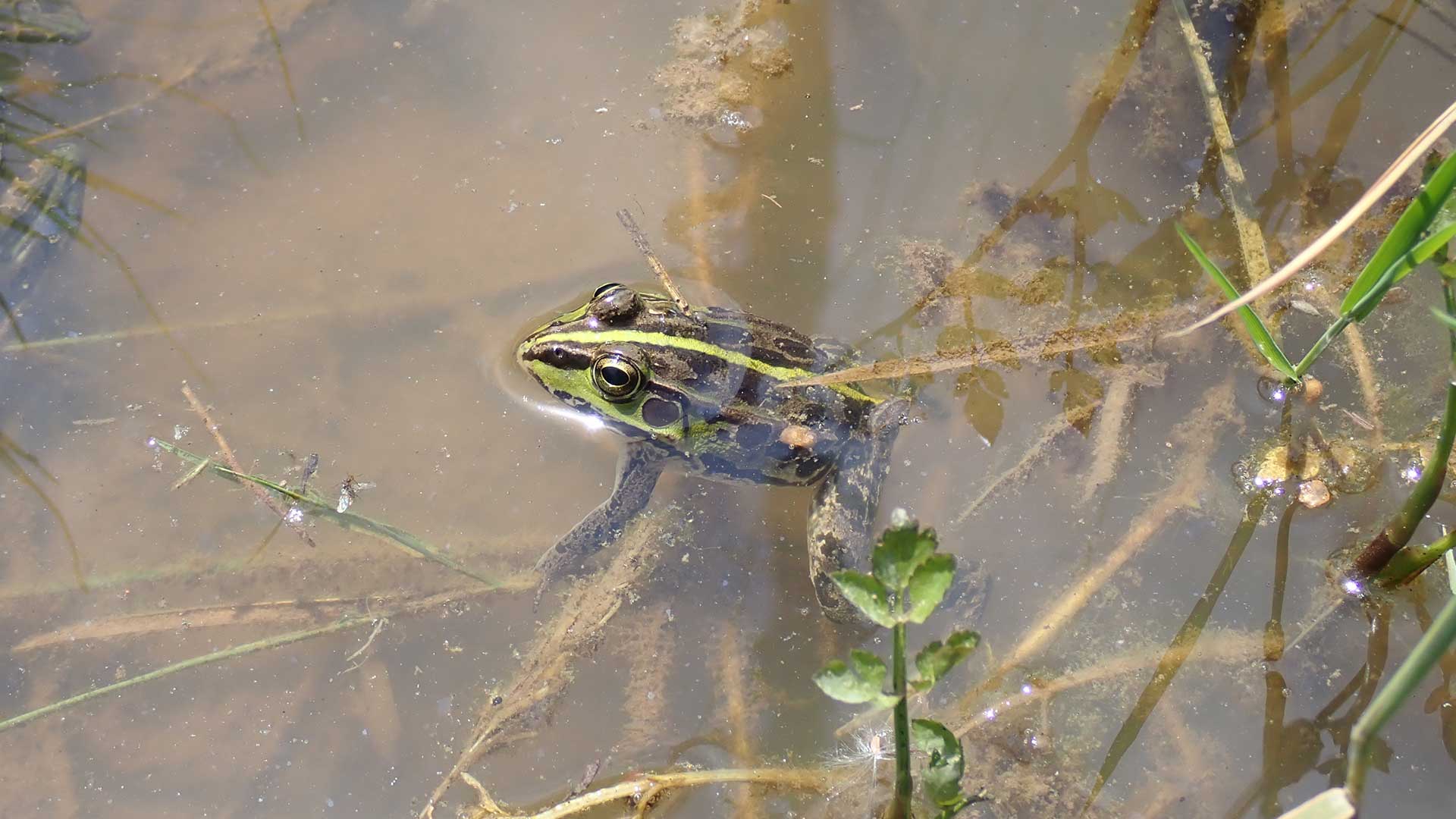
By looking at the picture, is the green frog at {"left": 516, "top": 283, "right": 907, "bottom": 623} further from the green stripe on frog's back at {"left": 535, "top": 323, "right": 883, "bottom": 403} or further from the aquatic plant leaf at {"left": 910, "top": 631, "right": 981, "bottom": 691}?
the aquatic plant leaf at {"left": 910, "top": 631, "right": 981, "bottom": 691}

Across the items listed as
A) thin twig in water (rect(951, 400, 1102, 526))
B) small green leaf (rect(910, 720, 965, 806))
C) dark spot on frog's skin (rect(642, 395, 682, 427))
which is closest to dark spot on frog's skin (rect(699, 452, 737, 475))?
dark spot on frog's skin (rect(642, 395, 682, 427))

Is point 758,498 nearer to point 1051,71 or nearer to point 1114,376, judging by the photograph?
point 1114,376

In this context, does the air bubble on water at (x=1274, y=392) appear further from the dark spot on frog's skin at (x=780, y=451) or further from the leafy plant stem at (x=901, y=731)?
the leafy plant stem at (x=901, y=731)

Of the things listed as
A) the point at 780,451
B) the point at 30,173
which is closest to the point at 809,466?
the point at 780,451

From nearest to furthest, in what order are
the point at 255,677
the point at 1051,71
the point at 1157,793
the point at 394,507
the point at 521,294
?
the point at 1157,793 < the point at 255,677 < the point at 394,507 < the point at 521,294 < the point at 1051,71

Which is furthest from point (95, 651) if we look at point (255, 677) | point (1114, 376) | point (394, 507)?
point (1114, 376)

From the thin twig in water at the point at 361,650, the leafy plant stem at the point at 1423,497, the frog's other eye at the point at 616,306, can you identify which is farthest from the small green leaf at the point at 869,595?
the thin twig in water at the point at 361,650
